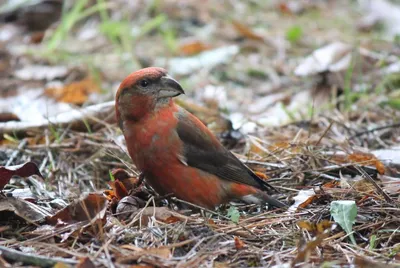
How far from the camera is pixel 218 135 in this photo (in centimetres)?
485

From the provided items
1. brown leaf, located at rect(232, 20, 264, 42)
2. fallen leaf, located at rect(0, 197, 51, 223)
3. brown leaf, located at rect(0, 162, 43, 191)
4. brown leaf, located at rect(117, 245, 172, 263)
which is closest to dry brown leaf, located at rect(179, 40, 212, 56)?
brown leaf, located at rect(232, 20, 264, 42)

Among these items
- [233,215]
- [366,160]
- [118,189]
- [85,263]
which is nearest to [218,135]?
[366,160]

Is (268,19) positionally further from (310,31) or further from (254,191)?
(254,191)

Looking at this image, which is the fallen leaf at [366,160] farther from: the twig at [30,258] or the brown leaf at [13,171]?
the twig at [30,258]

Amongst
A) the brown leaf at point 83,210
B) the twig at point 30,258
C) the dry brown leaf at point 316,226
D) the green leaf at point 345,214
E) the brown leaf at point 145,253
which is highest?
the twig at point 30,258

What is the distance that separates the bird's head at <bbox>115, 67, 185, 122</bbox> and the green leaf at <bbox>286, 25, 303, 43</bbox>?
12.7 feet

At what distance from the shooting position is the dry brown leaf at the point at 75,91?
234 inches

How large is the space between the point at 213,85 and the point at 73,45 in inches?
76.7

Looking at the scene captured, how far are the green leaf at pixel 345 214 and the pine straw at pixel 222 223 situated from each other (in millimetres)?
50

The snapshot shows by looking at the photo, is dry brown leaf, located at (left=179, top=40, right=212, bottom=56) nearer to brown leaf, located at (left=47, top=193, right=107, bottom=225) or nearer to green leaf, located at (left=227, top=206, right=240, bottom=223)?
green leaf, located at (left=227, top=206, right=240, bottom=223)

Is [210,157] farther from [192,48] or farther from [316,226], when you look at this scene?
[192,48]

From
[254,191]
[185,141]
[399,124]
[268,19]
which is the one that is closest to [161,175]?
[185,141]

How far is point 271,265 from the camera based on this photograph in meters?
2.92

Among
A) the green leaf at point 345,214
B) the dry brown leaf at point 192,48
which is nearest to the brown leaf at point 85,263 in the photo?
the green leaf at point 345,214
